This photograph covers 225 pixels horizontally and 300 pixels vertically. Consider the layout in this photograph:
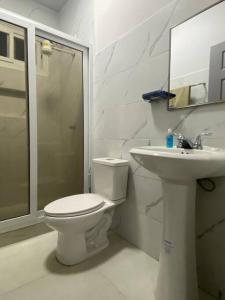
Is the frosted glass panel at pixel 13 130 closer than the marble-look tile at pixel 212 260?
No

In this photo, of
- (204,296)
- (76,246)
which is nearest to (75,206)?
(76,246)

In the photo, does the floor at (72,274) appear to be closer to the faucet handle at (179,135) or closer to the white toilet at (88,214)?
the white toilet at (88,214)

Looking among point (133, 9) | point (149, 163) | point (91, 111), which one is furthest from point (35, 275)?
point (133, 9)

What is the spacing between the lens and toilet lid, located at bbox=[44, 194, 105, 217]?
1.26 m

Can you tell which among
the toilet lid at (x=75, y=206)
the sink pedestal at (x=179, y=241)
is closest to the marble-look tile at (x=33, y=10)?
the toilet lid at (x=75, y=206)

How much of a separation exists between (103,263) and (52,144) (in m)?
1.17

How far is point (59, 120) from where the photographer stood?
78.2 inches

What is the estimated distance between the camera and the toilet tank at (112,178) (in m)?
1.54

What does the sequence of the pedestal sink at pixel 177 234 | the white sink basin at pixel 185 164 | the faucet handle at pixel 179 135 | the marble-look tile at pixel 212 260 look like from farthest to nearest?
the faucet handle at pixel 179 135, the marble-look tile at pixel 212 260, the pedestal sink at pixel 177 234, the white sink basin at pixel 185 164

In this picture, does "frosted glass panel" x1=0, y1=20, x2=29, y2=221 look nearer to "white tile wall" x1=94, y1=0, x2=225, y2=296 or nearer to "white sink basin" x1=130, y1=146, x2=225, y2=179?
"white tile wall" x1=94, y1=0, x2=225, y2=296

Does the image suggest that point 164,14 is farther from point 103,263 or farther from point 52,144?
point 103,263

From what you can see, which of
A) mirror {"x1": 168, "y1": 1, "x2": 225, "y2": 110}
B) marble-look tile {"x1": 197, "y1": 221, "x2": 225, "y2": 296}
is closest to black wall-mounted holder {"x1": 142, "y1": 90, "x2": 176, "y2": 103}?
mirror {"x1": 168, "y1": 1, "x2": 225, "y2": 110}

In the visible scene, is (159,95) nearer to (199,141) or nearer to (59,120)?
(199,141)

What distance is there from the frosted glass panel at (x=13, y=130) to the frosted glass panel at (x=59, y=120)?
134mm
